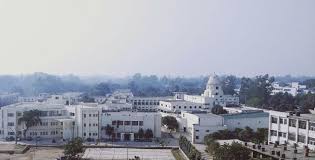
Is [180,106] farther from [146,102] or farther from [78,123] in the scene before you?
[78,123]

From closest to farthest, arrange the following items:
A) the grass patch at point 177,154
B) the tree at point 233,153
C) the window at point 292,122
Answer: the tree at point 233,153, the window at point 292,122, the grass patch at point 177,154

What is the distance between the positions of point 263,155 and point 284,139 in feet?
17.8

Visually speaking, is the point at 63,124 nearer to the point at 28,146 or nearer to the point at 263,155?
the point at 28,146

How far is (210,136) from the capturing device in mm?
29812

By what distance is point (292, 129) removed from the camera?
25.7 meters

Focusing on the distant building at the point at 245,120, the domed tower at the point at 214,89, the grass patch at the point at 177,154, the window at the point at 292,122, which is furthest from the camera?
the domed tower at the point at 214,89

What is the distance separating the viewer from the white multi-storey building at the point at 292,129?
2412cm

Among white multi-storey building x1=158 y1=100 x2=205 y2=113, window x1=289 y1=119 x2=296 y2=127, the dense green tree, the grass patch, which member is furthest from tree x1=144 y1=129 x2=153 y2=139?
the dense green tree

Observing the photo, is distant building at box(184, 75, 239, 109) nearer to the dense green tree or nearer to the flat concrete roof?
the dense green tree

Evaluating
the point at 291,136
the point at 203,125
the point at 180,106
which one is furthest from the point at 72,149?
the point at 180,106

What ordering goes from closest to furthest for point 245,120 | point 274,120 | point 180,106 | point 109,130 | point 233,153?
1. point 233,153
2. point 274,120
3. point 109,130
4. point 245,120
5. point 180,106

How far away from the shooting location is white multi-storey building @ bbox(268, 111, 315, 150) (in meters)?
24.1

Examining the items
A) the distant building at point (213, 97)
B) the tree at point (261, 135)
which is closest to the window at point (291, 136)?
the tree at point (261, 135)

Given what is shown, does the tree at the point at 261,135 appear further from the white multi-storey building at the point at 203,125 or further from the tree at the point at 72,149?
the tree at the point at 72,149
